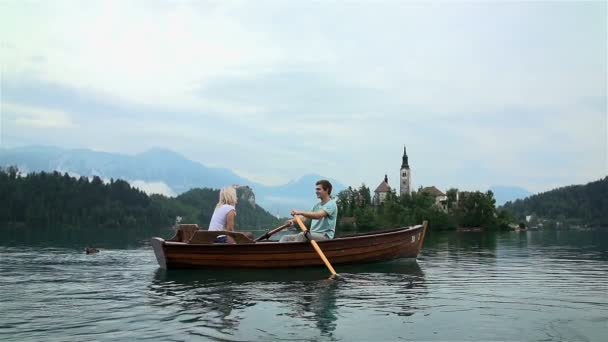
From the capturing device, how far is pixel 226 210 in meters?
13.2

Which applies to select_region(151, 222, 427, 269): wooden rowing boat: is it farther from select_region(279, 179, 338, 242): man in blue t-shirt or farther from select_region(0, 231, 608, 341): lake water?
select_region(0, 231, 608, 341): lake water

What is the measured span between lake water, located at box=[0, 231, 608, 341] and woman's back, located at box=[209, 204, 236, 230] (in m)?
1.27

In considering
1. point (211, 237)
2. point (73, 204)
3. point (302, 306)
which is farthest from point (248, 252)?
point (73, 204)

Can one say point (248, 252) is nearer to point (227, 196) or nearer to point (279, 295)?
point (227, 196)

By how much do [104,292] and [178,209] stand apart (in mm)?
180937

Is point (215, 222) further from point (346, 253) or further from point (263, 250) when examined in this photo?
point (346, 253)

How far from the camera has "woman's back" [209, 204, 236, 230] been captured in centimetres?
1324

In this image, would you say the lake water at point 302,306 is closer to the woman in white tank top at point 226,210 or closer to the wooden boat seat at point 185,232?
the woman in white tank top at point 226,210

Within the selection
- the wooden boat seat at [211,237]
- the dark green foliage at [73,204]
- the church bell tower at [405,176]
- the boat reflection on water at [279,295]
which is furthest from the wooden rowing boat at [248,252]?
the church bell tower at [405,176]

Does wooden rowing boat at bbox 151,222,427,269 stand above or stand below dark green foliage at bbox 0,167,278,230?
below

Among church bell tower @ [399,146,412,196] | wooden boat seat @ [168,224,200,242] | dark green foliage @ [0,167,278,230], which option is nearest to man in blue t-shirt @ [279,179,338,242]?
wooden boat seat @ [168,224,200,242]

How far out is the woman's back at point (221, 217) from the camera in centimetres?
1324

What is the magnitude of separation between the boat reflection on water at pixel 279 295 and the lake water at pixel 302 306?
2cm

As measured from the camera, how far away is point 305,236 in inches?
520
